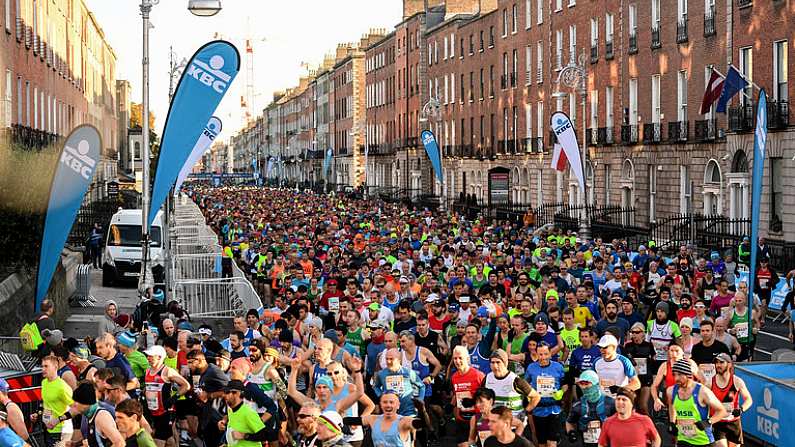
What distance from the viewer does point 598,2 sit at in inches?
1977

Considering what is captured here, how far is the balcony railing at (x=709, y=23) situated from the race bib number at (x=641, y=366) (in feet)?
88.6

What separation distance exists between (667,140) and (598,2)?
958cm

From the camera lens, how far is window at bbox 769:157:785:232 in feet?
114

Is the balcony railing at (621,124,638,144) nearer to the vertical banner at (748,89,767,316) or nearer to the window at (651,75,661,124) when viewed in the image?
the window at (651,75,661,124)

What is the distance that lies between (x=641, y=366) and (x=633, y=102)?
A: 3373 cm

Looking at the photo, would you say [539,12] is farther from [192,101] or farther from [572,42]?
[192,101]

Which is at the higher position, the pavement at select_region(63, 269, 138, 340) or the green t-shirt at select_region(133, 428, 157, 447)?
the green t-shirt at select_region(133, 428, 157, 447)

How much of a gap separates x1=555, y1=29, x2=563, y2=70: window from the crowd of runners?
34.7m

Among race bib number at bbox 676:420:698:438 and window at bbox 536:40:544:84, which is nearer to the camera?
→ race bib number at bbox 676:420:698:438

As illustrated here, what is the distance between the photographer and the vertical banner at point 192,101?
1956 cm

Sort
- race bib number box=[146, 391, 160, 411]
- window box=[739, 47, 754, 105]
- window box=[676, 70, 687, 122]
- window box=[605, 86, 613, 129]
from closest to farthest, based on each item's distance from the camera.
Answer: race bib number box=[146, 391, 160, 411] < window box=[739, 47, 754, 105] < window box=[676, 70, 687, 122] < window box=[605, 86, 613, 129]

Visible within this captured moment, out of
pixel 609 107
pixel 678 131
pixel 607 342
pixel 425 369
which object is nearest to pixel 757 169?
pixel 607 342

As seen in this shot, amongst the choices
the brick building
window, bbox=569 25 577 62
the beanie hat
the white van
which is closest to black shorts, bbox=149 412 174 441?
the beanie hat

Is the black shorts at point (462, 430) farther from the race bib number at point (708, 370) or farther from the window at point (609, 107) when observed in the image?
the window at point (609, 107)
